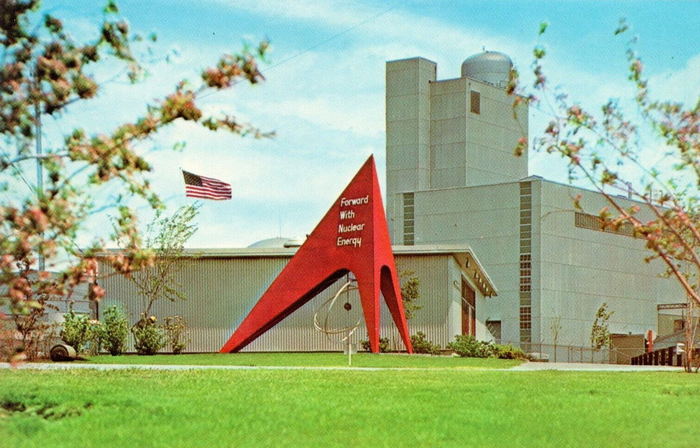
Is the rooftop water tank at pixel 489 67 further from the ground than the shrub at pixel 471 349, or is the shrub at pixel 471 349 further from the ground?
the rooftop water tank at pixel 489 67

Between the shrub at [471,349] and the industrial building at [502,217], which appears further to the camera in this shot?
the industrial building at [502,217]

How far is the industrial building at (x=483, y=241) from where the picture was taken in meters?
50.3

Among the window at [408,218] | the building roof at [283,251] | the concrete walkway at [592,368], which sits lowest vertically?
the concrete walkway at [592,368]

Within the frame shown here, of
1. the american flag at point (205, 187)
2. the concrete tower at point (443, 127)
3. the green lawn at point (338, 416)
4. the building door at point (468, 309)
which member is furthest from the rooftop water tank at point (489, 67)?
the green lawn at point (338, 416)

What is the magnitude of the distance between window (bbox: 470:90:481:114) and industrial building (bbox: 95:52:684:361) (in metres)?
0.10

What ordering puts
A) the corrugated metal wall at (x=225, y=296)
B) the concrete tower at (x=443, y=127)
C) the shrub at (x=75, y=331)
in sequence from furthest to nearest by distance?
1. the concrete tower at (x=443, y=127)
2. the corrugated metal wall at (x=225, y=296)
3. the shrub at (x=75, y=331)

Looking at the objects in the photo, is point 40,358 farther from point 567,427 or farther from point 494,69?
point 494,69

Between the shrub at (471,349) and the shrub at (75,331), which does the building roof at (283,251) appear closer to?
the shrub at (471,349)

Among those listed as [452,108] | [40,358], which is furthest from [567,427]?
[452,108]

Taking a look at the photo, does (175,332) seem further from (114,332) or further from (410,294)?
(410,294)

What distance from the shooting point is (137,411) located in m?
10.1

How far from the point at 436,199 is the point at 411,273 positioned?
39.2m

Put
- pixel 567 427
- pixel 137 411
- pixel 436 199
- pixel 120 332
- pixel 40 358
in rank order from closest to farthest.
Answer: pixel 567 427
pixel 137 411
pixel 40 358
pixel 120 332
pixel 436 199

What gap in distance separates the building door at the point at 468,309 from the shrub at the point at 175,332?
51.4 ft
